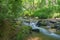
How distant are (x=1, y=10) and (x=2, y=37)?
1.48m

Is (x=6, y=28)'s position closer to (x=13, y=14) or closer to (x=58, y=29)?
(x=13, y=14)

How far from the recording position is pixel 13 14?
33.8ft

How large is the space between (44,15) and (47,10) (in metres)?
1.97

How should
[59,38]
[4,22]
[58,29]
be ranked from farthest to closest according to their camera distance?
[58,29] < [59,38] < [4,22]

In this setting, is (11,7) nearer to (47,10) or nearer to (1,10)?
(1,10)

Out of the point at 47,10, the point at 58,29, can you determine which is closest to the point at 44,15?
the point at 47,10

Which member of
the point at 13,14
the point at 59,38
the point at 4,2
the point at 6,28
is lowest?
the point at 59,38

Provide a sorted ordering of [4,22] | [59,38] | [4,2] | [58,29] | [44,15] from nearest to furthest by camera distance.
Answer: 1. [4,2]
2. [4,22]
3. [59,38]
4. [58,29]
5. [44,15]

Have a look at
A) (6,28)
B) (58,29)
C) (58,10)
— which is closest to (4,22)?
(6,28)

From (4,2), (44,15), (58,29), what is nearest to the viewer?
(4,2)

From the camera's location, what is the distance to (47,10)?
30688 mm

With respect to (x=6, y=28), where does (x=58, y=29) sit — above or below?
below

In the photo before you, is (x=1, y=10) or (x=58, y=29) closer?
(x=1, y=10)

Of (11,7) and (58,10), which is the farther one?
(58,10)
